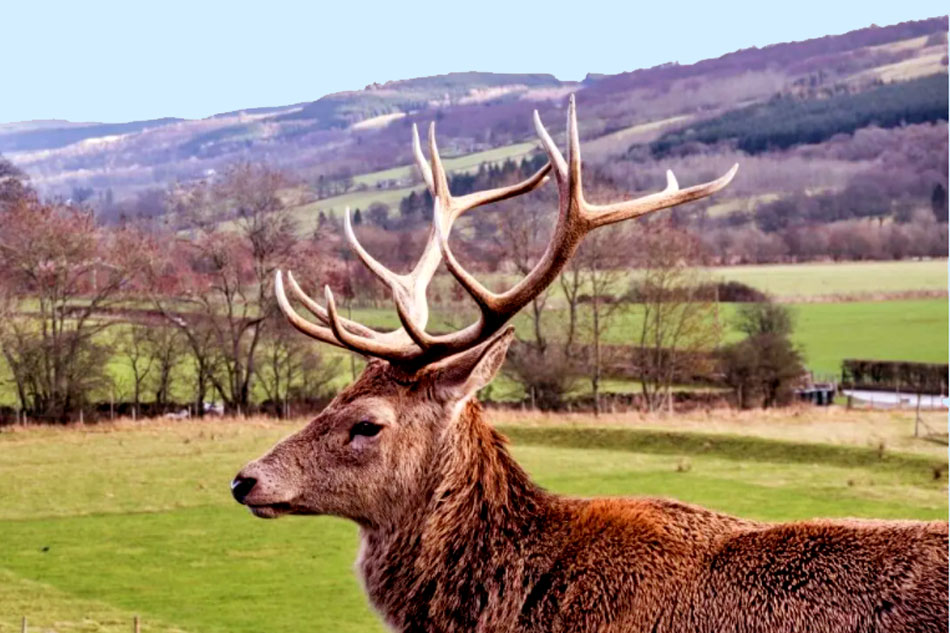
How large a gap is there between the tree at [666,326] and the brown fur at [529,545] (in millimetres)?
37506

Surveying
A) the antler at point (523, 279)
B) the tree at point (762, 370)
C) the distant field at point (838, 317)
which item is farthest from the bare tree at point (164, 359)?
the antler at point (523, 279)

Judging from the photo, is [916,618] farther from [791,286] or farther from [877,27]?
[877,27]

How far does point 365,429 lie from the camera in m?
5.60

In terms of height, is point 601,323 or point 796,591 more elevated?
point 796,591

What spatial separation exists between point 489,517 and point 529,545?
0.78ft

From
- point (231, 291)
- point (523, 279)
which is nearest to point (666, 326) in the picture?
point (231, 291)

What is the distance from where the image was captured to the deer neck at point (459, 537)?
5383 mm

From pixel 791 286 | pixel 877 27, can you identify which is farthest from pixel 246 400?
pixel 877 27

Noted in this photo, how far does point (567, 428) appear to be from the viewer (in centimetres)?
3372

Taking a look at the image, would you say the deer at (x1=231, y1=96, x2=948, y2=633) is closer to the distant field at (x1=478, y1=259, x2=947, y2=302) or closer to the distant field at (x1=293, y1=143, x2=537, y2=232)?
the distant field at (x1=478, y1=259, x2=947, y2=302)

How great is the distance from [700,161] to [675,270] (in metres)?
79.8

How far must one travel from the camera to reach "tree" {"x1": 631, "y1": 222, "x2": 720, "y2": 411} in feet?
141

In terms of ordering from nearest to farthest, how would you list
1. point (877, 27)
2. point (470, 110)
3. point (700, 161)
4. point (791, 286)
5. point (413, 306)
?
point (413, 306) < point (791, 286) < point (700, 161) < point (470, 110) < point (877, 27)

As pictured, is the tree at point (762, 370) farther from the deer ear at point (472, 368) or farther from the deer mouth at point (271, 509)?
the deer mouth at point (271, 509)
